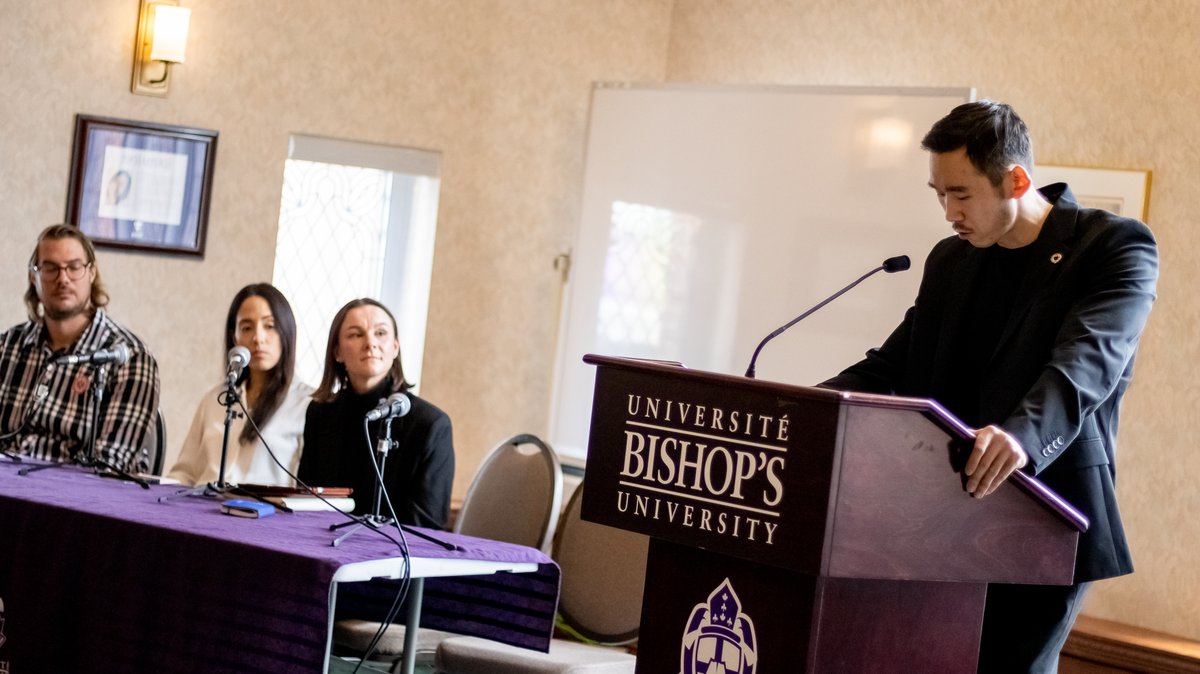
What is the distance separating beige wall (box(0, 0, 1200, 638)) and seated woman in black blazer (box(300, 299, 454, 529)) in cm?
138

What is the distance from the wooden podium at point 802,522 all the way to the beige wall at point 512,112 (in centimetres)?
257

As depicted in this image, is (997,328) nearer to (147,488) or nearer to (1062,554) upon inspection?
(1062,554)

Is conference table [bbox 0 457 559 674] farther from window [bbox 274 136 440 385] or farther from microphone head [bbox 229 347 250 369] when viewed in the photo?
window [bbox 274 136 440 385]

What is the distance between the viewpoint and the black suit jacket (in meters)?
1.72

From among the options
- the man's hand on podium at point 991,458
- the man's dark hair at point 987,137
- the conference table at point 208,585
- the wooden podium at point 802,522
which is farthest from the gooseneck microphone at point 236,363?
the man's hand on podium at point 991,458

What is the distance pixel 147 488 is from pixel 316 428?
508mm

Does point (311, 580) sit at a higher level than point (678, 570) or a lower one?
lower

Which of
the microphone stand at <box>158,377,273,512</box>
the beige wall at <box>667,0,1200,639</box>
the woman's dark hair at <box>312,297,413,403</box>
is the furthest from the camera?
the beige wall at <box>667,0,1200,639</box>

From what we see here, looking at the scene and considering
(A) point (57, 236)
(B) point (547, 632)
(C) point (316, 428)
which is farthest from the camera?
(A) point (57, 236)

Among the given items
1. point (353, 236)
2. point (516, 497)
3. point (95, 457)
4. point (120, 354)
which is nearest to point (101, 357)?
point (120, 354)

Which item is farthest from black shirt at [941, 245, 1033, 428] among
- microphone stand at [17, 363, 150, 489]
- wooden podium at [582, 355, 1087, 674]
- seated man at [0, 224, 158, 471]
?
seated man at [0, 224, 158, 471]

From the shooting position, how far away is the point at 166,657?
2592 mm

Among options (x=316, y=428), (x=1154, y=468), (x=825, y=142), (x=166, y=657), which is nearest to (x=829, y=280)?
(x=825, y=142)

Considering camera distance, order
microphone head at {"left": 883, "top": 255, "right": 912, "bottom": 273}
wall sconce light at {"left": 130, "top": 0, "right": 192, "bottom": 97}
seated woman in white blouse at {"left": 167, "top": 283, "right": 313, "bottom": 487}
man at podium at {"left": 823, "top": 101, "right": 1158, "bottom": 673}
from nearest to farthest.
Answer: man at podium at {"left": 823, "top": 101, "right": 1158, "bottom": 673}, microphone head at {"left": 883, "top": 255, "right": 912, "bottom": 273}, seated woman in white blouse at {"left": 167, "top": 283, "right": 313, "bottom": 487}, wall sconce light at {"left": 130, "top": 0, "right": 192, "bottom": 97}
